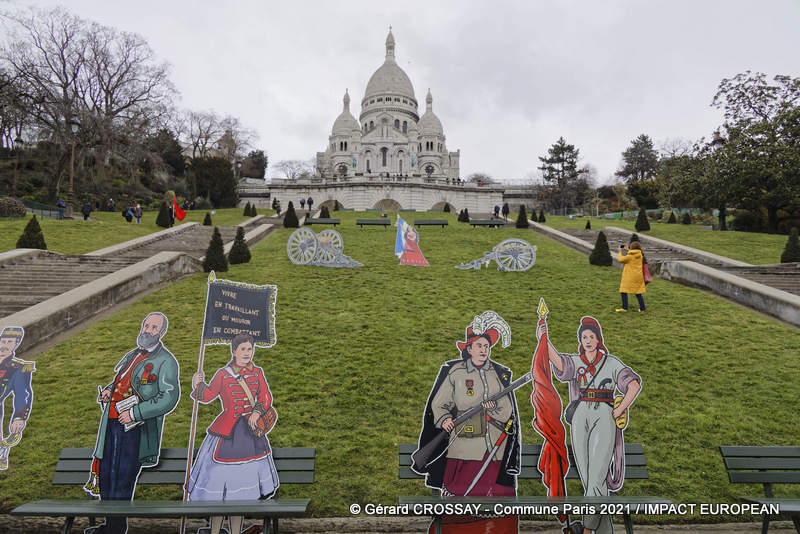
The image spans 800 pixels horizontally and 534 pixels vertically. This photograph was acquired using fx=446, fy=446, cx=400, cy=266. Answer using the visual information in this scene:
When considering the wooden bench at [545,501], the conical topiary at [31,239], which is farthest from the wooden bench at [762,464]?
the conical topiary at [31,239]

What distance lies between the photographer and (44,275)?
1259cm

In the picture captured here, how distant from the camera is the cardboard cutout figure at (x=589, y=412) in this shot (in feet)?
13.3

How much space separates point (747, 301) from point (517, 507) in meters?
11.1

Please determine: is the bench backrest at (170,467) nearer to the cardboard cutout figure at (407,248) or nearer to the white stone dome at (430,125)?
the cardboard cutout figure at (407,248)

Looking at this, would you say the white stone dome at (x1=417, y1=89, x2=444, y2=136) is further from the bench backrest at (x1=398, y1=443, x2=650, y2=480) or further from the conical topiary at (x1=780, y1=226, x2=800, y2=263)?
the bench backrest at (x1=398, y1=443, x2=650, y2=480)

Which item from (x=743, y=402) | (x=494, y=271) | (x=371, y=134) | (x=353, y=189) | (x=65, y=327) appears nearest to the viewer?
(x=743, y=402)

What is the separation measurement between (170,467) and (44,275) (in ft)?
38.1

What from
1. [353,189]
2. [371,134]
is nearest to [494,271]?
[353,189]

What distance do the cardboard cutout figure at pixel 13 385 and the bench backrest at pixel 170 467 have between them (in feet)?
1.48

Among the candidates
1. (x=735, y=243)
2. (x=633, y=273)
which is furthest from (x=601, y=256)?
(x=735, y=243)

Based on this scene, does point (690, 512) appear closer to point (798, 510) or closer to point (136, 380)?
point (798, 510)

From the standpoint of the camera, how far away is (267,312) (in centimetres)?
441

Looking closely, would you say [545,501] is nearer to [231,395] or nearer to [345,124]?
[231,395]

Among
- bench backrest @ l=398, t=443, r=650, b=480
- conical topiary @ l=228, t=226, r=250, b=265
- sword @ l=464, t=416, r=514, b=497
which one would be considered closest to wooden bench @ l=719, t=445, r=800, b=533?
bench backrest @ l=398, t=443, r=650, b=480
